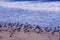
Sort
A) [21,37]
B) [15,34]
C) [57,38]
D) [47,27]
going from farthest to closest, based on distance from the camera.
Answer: [47,27] → [15,34] → [21,37] → [57,38]

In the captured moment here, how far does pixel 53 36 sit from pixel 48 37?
15cm

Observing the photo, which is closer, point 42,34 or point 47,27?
point 42,34

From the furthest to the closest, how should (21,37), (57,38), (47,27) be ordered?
(47,27), (21,37), (57,38)

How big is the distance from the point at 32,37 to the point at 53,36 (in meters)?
0.55

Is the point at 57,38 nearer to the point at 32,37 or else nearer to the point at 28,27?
the point at 32,37

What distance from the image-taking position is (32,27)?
4.30m

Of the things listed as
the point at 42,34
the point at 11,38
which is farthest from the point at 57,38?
the point at 11,38

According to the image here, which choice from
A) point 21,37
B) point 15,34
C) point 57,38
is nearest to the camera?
point 57,38

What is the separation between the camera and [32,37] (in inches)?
135

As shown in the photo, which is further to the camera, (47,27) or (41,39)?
(47,27)

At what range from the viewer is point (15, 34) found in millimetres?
3719

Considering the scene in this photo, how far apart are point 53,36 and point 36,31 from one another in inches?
25.5

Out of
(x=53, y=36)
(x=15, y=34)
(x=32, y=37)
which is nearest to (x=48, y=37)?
(x=53, y=36)

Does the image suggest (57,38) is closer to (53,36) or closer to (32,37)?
(53,36)
